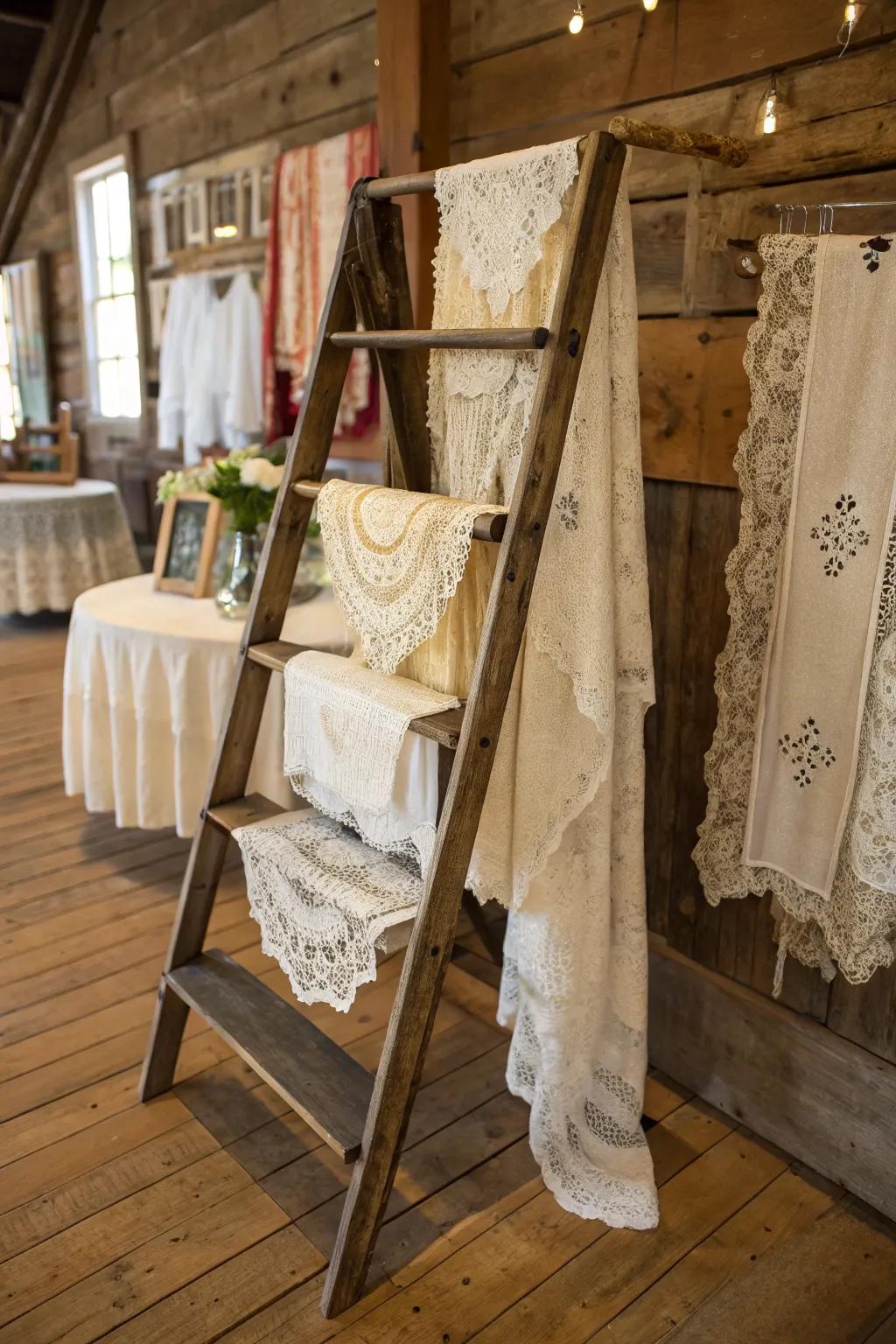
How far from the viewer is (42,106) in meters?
5.25

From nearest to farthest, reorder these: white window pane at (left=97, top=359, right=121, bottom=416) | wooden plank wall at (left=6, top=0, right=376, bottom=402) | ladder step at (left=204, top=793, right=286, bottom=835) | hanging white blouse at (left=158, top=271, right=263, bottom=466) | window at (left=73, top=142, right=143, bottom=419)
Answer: ladder step at (left=204, top=793, right=286, bottom=835)
wooden plank wall at (left=6, top=0, right=376, bottom=402)
hanging white blouse at (left=158, top=271, right=263, bottom=466)
window at (left=73, top=142, right=143, bottom=419)
white window pane at (left=97, top=359, right=121, bottom=416)

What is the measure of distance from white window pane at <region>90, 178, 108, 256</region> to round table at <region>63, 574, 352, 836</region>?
325 cm

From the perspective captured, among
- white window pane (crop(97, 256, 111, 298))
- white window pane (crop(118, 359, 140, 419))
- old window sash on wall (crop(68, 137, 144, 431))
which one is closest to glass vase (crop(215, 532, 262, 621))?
old window sash on wall (crop(68, 137, 144, 431))

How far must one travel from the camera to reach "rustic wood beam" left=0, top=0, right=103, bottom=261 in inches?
187

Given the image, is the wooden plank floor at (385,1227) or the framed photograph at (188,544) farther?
the framed photograph at (188,544)

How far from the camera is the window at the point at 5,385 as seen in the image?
6.33 meters

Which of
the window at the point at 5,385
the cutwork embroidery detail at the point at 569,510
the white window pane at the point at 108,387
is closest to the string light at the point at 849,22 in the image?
the cutwork embroidery detail at the point at 569,510

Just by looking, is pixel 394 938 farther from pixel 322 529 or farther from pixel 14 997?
pixel 14 997

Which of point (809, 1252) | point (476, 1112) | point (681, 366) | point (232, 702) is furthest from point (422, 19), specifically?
point (809, 1252)

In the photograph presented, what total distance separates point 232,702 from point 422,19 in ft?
4.46

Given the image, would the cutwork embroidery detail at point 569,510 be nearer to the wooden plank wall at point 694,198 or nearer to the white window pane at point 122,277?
the wooden plank wall at point 694,198

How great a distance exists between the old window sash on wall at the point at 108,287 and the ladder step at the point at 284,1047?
148 inches

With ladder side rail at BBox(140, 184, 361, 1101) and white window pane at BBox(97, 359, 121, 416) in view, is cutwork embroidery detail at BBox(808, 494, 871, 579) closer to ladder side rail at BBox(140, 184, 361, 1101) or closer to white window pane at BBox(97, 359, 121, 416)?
ladder side rail at BBox(140, 184, 361, 1101)

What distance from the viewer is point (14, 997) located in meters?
2.12
